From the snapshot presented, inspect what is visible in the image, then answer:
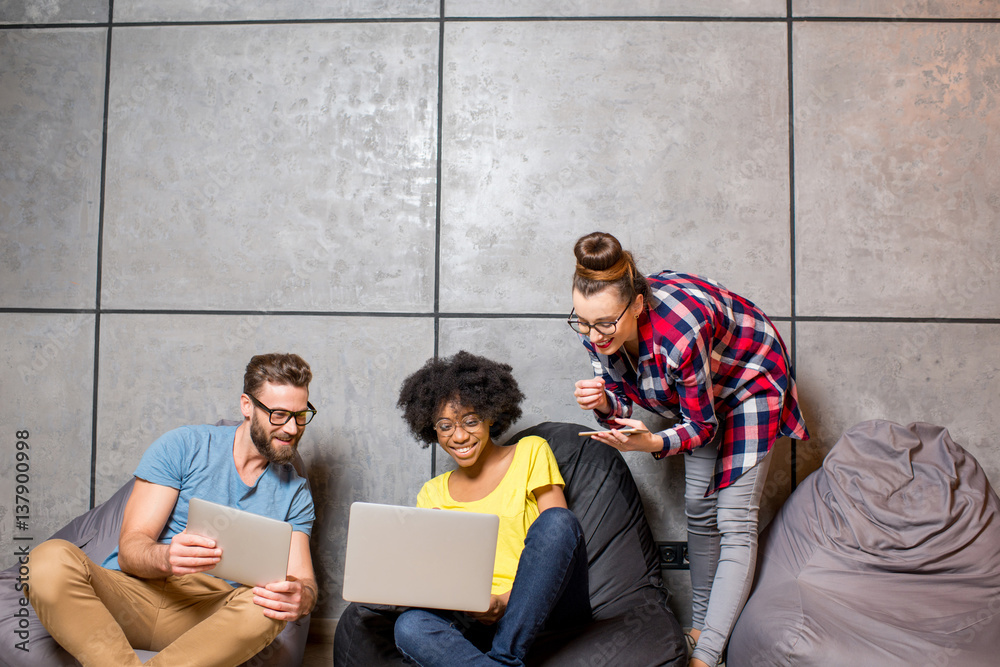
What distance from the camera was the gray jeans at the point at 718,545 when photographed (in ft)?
5.90

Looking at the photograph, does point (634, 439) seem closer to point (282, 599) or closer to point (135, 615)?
point (282, 599)

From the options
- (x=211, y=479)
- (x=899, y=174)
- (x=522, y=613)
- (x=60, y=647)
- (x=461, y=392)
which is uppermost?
(x=899, y=174)

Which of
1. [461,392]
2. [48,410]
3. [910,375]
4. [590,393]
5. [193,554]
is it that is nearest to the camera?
[193,554]

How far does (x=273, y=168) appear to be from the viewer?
2451mm

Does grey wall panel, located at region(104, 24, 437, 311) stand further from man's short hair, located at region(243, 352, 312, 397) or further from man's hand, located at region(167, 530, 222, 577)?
man's hand, located at region(167, 530, 222, 577)

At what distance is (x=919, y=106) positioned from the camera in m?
2.38

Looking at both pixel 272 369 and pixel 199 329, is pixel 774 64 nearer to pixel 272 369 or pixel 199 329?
pixel 272 369

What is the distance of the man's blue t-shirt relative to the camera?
1823 mm

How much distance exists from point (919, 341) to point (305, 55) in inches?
104

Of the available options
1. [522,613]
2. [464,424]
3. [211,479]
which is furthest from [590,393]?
[211,479]

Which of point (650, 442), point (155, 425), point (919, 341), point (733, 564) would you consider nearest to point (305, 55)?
point (155, 425)

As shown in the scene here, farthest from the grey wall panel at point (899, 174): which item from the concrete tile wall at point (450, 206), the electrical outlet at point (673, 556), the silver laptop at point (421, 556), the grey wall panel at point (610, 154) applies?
the silver laptop at point (421, 556)

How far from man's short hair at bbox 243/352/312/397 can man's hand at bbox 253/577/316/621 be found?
56 cm

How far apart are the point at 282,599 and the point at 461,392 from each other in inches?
28.8
